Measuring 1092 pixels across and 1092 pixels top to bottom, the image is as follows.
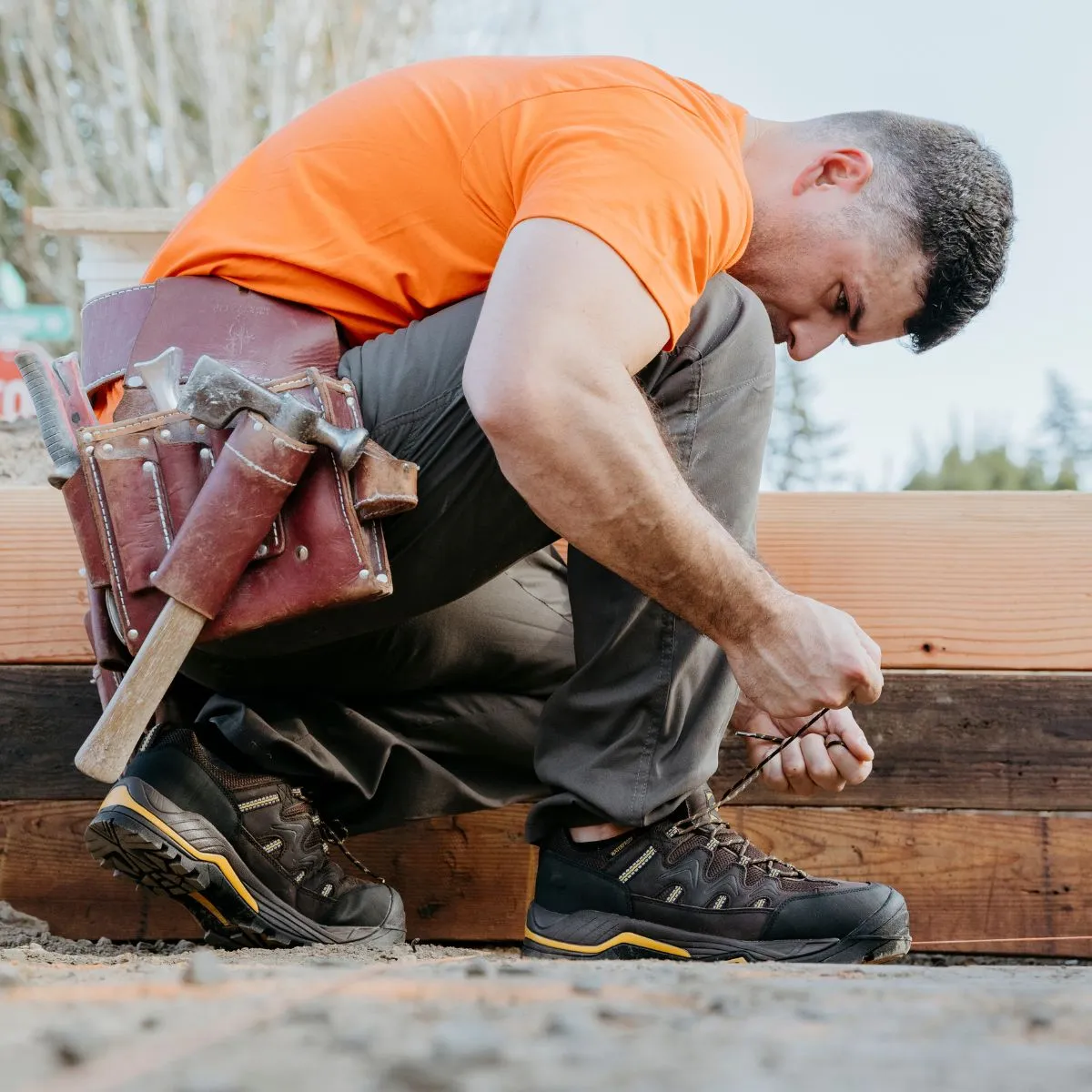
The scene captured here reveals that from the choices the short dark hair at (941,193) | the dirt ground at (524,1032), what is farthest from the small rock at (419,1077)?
the short dark hair at (941,193)

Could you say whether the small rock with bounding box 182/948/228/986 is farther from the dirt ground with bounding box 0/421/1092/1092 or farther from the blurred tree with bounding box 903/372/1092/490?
the blurred tree with bounding box 903/372/1092/490

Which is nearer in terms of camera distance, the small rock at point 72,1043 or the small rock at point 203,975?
the small rock at point 72,1043

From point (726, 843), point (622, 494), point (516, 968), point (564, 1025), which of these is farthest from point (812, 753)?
point (564, 1025)

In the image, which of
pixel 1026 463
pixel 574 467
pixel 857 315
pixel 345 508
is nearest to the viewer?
pixel 574 467

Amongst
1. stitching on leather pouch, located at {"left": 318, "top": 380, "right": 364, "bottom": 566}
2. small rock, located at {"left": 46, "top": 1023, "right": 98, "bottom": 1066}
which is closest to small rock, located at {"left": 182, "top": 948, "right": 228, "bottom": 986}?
Result: small rock, located at {"left": 46, "top": 1023, "right": 98, "bottom": 1066}

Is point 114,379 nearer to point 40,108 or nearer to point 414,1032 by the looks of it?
point 414,1032

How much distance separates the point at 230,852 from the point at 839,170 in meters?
1.31

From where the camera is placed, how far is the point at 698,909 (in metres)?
1.48

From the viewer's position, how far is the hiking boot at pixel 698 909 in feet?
4.83

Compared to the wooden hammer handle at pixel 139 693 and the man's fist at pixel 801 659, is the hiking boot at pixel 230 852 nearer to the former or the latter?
the wooden hammer handle at pixel 139 693

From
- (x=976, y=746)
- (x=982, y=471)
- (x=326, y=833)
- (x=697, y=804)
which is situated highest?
(x=697, y=804)

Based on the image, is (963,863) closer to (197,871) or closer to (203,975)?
(197,871)

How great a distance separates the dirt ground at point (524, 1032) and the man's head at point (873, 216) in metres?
1.18

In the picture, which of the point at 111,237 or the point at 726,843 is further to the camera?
the point at 111,237
